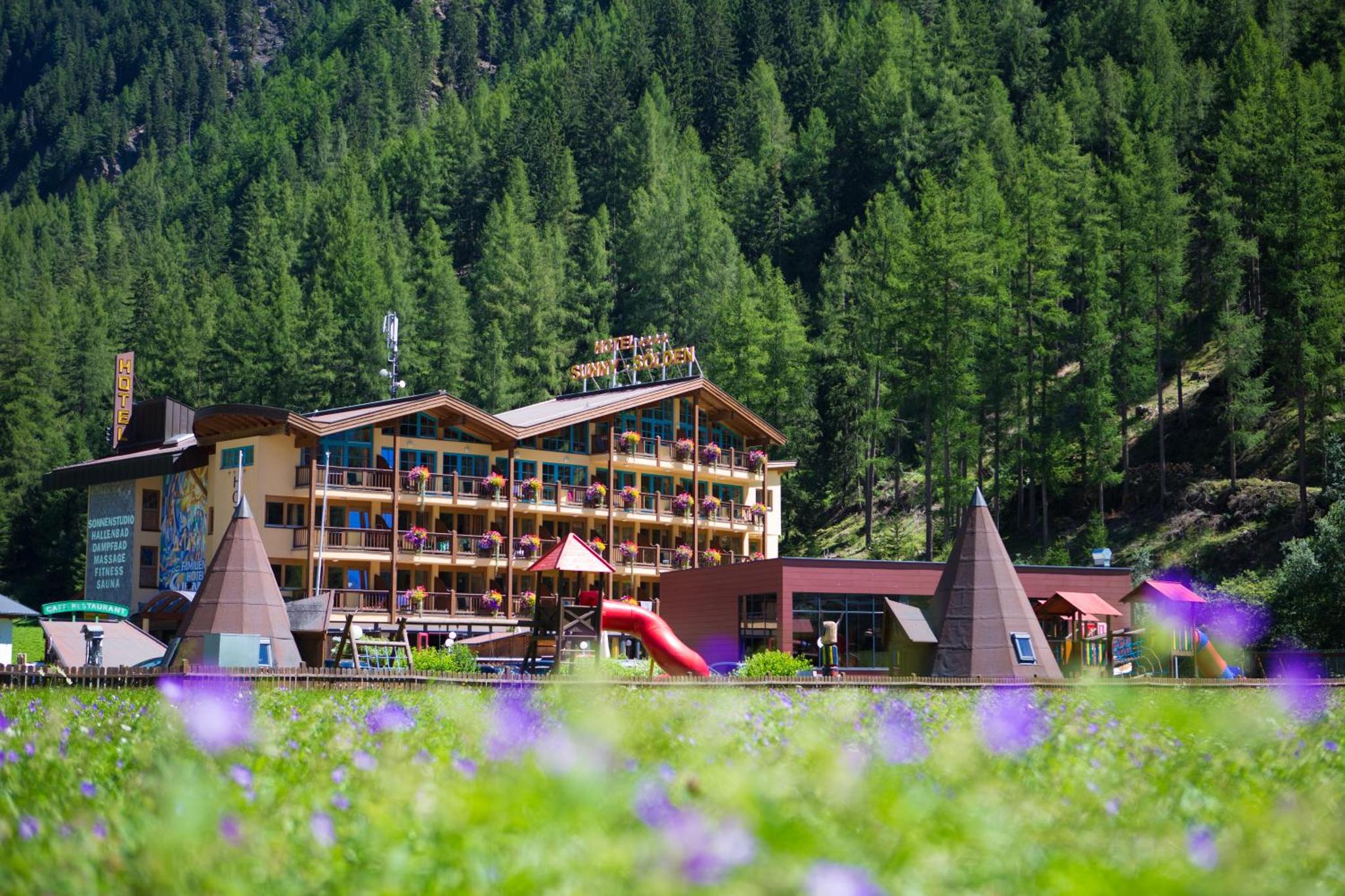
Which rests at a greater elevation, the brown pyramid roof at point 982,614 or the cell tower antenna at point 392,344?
the cell tower antenna at point 392,344

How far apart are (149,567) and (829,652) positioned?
3070 centimetres

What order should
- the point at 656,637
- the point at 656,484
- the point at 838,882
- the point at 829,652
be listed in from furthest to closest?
the point at 656,484 < the point at 829,652 < the point at 656,637 < the point at 838,882

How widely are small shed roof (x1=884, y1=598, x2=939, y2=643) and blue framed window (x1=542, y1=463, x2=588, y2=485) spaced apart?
2740cm

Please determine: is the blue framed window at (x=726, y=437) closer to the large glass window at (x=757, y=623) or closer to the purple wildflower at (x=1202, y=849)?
the large glass window at (x=757, y=623)

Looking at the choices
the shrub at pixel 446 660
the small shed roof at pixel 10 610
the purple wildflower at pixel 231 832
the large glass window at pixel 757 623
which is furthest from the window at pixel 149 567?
the purple wildflower at pixel 231 832

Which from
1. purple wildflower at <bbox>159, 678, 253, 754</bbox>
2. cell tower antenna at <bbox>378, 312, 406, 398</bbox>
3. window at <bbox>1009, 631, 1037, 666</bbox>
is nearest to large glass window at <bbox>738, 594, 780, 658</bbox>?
window at <bbox>1009, 631, 1037, 666</bbox>

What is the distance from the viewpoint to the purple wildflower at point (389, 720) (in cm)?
936

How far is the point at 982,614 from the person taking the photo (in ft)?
80.8

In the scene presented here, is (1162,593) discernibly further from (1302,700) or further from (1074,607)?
(1302,700)

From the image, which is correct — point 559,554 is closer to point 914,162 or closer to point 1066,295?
point 1066,295

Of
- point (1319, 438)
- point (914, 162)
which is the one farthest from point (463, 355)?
point (1319, 438)

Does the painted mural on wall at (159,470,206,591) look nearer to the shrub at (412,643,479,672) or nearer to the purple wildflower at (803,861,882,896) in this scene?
the shrub at (412,643,479,672)

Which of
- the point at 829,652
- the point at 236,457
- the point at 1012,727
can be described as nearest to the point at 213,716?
the point at 1012,727

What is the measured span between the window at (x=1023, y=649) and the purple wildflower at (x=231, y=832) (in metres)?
21.2
